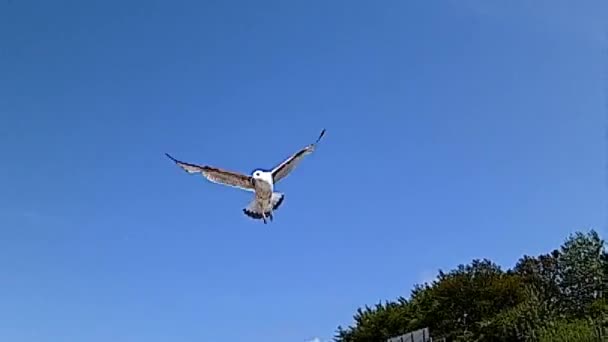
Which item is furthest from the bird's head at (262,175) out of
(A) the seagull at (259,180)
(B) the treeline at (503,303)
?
(B) the treeline at (503,303)

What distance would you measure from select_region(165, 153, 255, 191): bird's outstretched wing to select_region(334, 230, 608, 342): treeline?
3042 cm

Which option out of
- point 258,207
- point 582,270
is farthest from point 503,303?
point 258,207

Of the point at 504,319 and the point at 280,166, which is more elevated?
the point at 504,319

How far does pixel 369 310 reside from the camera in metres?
51.7

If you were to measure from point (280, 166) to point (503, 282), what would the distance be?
134 feet

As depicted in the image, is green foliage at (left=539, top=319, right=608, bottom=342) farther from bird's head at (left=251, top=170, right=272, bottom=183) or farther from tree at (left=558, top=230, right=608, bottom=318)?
bird's head at (left=251, top=170, right=272, bottom=183)

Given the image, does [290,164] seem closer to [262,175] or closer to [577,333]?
[262,175]

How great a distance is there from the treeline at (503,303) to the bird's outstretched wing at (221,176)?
3042cm

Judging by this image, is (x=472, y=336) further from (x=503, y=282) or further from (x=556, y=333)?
(x=556, y=333)

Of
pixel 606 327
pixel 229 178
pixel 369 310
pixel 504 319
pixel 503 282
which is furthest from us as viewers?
pixel 369 310

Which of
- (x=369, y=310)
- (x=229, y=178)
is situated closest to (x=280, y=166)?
(x=229, y=178)

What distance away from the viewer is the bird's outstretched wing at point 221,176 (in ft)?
27.9

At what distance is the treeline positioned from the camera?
43.5 meters

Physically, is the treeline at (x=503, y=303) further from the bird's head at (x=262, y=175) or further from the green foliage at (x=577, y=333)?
the bird's head at (x=262, y=175)
